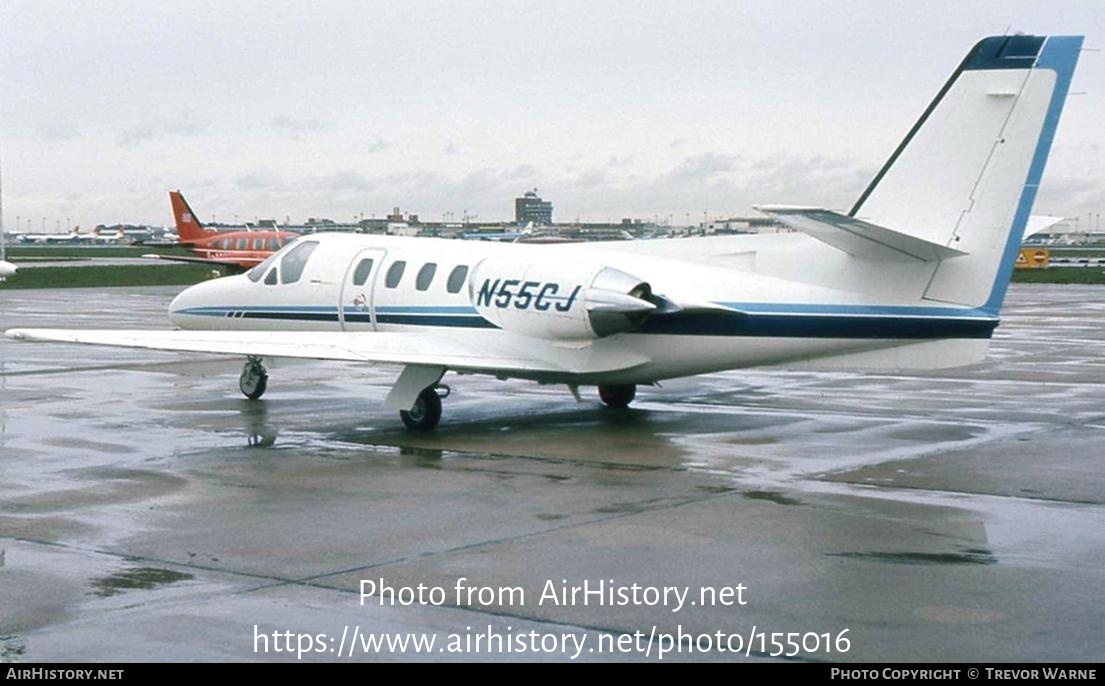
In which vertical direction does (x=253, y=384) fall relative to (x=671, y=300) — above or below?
below

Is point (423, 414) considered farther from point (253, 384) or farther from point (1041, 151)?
point (1041, 151)

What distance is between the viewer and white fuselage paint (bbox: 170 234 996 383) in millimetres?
17609

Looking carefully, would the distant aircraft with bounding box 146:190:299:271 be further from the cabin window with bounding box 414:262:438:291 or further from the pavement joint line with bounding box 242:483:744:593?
the pavement joint line with bounding box 242:483:744:593

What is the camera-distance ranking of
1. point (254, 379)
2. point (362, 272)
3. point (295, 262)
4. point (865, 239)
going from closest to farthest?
point (865, 239) → point (362, 272) → point (295, 262) → point (254, 379)

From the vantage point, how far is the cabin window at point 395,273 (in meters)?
21.2

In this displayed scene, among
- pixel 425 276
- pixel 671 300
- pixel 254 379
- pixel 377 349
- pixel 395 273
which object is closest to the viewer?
pixel 671 300

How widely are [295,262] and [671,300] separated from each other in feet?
22.1

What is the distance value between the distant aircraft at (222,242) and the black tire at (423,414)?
145ft

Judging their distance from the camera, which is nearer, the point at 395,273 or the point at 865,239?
the point at 865,239

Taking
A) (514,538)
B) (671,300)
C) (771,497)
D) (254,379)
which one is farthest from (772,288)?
(254,379)

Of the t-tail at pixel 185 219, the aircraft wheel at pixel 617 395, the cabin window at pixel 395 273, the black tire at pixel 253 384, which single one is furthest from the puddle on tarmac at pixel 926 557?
the t-tail at pixel 185 219

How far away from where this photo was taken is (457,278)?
67.3 feet

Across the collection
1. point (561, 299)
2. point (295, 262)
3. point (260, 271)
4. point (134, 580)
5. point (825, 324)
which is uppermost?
point (295, 262)

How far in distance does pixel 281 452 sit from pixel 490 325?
12.0 ft
